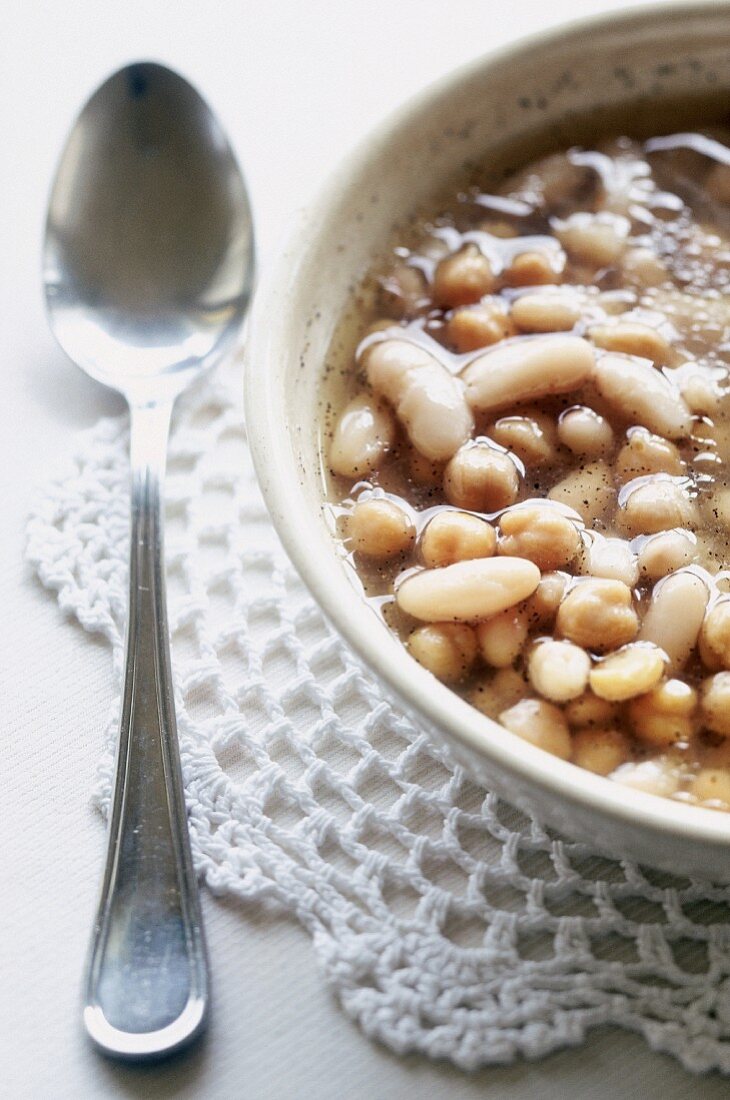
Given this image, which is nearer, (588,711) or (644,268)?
(588,711)

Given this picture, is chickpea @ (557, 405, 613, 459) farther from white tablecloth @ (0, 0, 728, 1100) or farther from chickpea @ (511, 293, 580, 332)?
white tablecloth @ (0, 0, 728, 1100)

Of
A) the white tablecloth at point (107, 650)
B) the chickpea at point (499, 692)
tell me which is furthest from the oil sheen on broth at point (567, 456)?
the white tablecloth at point (107, 650)

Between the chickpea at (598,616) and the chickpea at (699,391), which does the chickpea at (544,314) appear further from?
the chickpea at (598,616)

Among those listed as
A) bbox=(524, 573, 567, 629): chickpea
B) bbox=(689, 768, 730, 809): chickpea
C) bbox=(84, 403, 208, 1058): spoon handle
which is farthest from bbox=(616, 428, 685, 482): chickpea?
bbox=(84, 403, 208, 1058): spoon handle

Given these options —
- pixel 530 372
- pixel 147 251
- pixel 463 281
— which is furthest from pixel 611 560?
pixel 147 251

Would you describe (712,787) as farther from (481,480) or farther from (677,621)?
(481,480)

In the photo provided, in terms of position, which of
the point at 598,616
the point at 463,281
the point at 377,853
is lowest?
the point at 377,853
